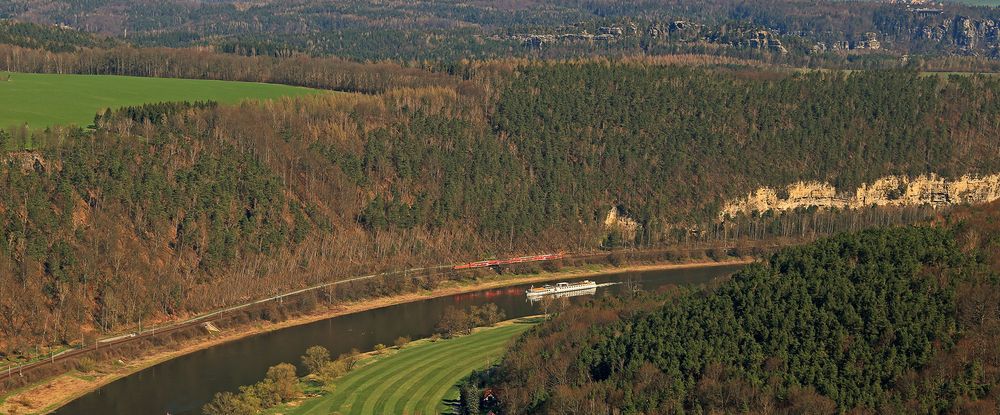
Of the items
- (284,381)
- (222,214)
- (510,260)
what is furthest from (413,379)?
(510,260)

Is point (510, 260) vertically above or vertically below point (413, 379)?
below

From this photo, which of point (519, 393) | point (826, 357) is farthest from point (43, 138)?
point (826, 357)

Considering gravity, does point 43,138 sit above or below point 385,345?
above

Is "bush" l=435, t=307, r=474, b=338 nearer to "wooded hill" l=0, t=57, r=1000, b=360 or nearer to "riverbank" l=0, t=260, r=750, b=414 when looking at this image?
"riverbank" l=0, t=260, r=750, b=414

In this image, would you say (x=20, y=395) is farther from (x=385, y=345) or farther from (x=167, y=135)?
(x=167, y=135)

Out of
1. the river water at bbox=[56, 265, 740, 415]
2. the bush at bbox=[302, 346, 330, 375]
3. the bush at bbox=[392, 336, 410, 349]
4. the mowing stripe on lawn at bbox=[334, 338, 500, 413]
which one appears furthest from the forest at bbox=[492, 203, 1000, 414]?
the river water at bbox=[56, 265, 740, 415]

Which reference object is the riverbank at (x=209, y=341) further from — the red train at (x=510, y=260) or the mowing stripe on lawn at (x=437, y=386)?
the mowing stripe on lawn at (x=437, y=386)

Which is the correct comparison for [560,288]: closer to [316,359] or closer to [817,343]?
[316,359]
